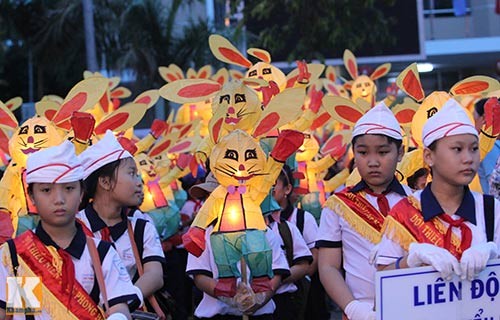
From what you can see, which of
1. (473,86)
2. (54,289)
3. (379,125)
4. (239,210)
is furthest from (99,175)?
(473,86)

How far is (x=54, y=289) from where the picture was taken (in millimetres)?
4078

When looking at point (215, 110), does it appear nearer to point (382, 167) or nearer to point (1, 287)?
point (382, 167)

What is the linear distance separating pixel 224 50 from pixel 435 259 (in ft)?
14.1

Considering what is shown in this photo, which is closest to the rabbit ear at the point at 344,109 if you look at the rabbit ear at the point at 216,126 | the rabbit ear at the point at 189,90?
the rabbit ear at the point at 216,126

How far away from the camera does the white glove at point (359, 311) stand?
425 cm

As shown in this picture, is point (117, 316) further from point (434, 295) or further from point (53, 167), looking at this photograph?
point (434, 295)

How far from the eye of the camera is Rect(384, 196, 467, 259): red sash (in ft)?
13.1

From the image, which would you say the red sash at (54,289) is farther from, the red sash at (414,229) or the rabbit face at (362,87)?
the rabbit face at (362,87)

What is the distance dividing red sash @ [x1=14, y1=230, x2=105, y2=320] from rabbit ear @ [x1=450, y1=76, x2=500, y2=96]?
3.51m

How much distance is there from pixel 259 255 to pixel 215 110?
4.38 feet

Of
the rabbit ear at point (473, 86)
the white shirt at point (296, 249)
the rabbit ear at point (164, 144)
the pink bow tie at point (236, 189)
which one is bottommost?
the white shirt at point (296, 249)

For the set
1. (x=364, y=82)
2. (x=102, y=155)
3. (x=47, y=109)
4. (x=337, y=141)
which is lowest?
(x=337, y=141)

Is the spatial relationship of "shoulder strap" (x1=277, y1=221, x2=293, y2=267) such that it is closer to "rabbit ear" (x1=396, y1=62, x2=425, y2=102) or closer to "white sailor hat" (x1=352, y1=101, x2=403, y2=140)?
"rabbit ear" (x1=396, y1=62, x2=425, y2=102)

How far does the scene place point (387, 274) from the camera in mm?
3744
